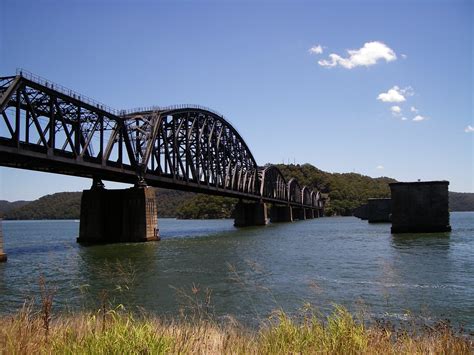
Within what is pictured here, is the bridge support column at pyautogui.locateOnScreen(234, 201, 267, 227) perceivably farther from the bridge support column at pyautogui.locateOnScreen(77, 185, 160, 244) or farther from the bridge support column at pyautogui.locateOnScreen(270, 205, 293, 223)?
the bridge support column at pyautogui.locateOnScreen(77, 185, 160, 244)

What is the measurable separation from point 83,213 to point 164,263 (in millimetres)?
33814

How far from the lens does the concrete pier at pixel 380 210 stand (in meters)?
135

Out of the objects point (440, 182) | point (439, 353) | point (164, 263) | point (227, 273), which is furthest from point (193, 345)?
point (440, 182)

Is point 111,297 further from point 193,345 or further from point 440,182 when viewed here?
point 440,182

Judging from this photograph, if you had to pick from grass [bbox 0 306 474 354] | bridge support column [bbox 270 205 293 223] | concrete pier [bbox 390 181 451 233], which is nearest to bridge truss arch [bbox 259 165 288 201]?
bridge support column [bbox 270 205 293 223]

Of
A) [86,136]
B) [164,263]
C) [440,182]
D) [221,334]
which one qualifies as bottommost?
[164,263]

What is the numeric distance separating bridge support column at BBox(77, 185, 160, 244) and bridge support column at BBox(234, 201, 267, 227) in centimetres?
7432

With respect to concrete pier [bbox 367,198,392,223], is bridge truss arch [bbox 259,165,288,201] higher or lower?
higher

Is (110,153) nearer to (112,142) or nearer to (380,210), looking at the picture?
(112,142)

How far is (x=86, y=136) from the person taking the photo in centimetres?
6225

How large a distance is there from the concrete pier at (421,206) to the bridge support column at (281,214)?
387ft

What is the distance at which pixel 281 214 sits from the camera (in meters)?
196

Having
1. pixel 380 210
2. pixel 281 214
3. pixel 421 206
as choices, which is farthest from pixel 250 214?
pixel 421 206

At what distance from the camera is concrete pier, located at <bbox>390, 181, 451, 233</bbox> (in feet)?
238
